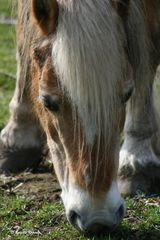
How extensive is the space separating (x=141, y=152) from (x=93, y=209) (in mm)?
1495

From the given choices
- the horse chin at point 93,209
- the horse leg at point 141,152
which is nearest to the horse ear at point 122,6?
the horse leg at point 141,152

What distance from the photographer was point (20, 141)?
5.84m

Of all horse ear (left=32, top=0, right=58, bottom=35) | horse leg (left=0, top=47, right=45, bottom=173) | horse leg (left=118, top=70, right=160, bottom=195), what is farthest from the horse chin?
horse leg (left=0, top=47, right=45, bottom=173)

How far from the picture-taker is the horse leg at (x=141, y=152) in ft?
17.4

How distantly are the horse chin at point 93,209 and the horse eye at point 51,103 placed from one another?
1.53ft

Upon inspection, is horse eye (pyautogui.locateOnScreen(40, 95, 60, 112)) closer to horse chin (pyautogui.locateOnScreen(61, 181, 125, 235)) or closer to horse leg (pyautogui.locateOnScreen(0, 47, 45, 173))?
horse chin (pyautogui.locateOnScreen(61, 181, 125, 235))

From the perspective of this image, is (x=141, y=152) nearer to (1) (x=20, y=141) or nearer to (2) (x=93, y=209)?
(1) (x=20, y=141)

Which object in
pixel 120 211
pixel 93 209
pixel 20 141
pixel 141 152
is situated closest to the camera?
pixel 93 209

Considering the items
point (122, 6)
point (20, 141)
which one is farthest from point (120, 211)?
point (20, 141)

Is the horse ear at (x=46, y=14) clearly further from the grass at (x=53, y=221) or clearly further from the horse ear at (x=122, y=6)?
the grass at (x=53, y=221)

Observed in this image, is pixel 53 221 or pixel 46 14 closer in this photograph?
pixel 46 14

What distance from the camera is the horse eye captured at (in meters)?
4.21

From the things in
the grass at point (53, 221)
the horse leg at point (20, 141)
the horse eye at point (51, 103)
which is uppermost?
the horse eye at point (51, 103)

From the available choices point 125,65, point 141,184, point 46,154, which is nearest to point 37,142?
point 46,154
